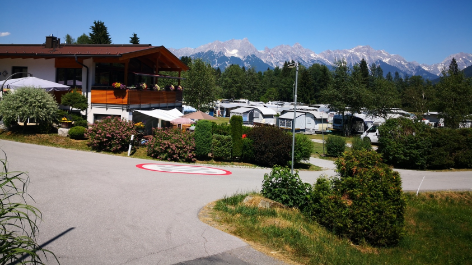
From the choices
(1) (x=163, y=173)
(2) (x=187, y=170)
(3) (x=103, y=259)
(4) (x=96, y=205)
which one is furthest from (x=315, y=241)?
(2) (x=187, y=170)

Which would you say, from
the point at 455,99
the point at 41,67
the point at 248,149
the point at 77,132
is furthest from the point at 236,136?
the point at 455,99

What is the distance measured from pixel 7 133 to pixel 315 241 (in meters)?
16.6

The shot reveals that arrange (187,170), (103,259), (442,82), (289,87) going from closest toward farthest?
1. (103,259)
2. (187,170)
3. (442,82)
4. (289,87)

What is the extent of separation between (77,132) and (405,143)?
697 inches

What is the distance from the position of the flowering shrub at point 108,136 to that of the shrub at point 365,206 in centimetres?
1087

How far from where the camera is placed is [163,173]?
42.6 ft

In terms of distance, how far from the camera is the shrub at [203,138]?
56.5 ft

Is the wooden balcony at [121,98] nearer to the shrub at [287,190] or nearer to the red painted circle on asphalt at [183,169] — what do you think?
Answer: the red painted circle on asphalt at [183,169]

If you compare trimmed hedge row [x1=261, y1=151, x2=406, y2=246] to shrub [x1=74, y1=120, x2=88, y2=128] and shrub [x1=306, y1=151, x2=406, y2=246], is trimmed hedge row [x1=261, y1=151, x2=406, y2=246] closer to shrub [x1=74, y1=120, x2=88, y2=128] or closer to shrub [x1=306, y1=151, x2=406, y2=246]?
shrub [x1=306, y1=151, x2=406, y2=246]

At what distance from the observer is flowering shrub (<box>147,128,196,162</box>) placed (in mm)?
16609

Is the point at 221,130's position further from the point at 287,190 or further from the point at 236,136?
the point at 287,190

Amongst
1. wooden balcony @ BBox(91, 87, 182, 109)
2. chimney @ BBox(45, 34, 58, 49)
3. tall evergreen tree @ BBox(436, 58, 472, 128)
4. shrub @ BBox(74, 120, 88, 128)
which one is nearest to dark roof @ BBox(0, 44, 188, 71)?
chimney @ BBox(45, 34, 58, 49)

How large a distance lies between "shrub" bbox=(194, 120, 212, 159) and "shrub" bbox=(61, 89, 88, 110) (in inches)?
263

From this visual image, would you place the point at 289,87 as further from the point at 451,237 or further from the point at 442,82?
the point at 451,237
